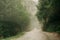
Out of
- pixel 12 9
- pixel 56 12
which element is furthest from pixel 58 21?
pixel 12 9

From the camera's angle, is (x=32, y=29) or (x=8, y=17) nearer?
→ (x=8, y=17)

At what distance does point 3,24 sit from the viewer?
21.3 metres

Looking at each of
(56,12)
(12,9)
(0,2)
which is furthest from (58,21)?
(0,2)

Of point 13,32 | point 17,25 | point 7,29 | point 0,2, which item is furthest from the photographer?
point 17,25

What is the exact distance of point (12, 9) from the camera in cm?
2220

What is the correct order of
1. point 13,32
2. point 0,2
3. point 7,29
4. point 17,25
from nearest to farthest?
point 0,2 < point 7,29 < point 13,32 < point 17,25

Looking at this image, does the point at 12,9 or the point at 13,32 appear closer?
the point at 12,9

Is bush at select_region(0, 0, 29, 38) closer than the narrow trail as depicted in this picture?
No

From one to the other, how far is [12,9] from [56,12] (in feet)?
18.1

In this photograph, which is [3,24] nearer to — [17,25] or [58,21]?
[17,25]

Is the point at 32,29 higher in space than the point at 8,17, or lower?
higher

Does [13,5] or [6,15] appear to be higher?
[13,5]

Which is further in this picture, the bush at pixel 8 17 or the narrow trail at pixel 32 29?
the bush at pixel 8 17

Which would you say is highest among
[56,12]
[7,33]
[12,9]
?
[12,9]
